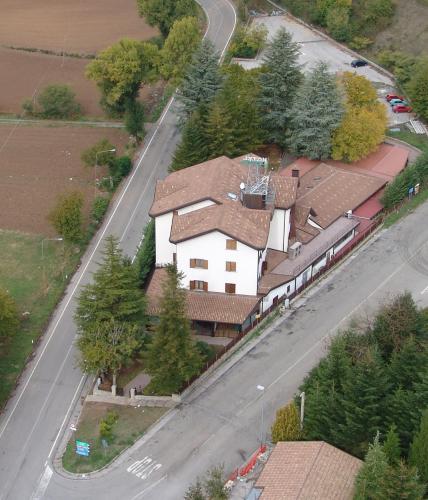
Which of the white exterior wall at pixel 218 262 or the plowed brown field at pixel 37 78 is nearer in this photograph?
the white exterior wall at pixel 218 262

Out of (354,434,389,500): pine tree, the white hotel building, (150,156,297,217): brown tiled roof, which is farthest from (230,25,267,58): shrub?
(354,434,389,500): pine tree

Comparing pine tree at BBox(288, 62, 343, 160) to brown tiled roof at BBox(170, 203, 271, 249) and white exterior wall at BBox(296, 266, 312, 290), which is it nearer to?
white exterior wall at BBox(296, 266, 312, 290)

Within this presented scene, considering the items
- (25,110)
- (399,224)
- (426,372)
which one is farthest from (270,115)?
(426,372)

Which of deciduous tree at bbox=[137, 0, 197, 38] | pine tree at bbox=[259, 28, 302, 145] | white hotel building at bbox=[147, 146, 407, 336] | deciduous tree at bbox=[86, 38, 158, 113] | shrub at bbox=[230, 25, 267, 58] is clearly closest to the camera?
white hotel building at bbox=[147, 146, 407, 336]

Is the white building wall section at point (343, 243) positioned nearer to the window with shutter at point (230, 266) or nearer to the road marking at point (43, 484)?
the window with shutter at point (230, 266)

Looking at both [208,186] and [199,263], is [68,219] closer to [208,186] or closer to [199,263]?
[208,186]

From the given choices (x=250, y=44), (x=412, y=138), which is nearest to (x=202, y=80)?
(x=412, y=138)

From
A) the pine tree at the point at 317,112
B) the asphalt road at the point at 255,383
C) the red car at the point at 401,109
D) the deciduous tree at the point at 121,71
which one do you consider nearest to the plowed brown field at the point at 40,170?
the deciduous tree at the point at 121,71
